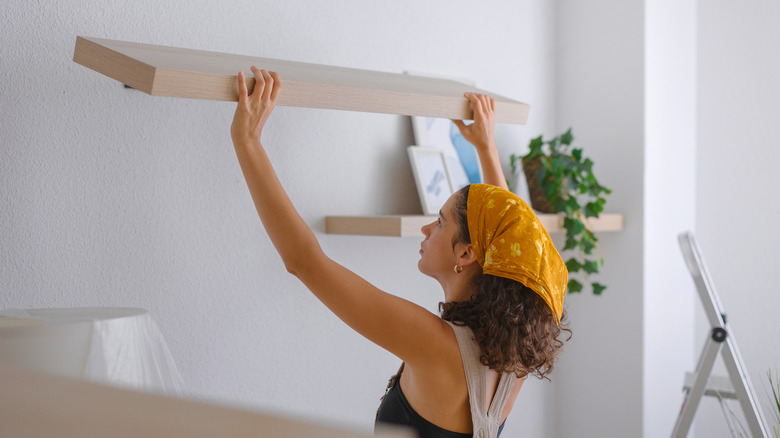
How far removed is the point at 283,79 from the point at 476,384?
2.09 ft

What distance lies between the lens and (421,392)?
4.08 feet

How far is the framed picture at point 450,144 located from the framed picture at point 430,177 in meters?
0.03

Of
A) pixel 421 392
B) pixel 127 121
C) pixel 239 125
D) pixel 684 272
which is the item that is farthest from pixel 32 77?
pixel 684 272

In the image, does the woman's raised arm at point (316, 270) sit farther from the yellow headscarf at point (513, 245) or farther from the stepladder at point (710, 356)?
the stepladder at point (710, 356)

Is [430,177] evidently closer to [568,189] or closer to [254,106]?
[568,189]

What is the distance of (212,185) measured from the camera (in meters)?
1.71

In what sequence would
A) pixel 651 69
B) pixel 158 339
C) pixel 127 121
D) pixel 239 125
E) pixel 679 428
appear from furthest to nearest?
pixel 651 69 → pixel 679 428 → pixel 127 121 → pixel 239 125 → pixel 158 339

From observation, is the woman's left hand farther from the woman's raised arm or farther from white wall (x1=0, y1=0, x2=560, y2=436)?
white wall (x1=0, y1=0, x2=560, y2=436)

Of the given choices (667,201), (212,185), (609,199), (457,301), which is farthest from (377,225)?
(667,201)

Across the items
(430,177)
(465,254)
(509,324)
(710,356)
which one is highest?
(430,177)

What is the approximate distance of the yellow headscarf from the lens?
1215 millimetres

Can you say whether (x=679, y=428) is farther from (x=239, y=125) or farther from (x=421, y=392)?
(x=239, y=125)

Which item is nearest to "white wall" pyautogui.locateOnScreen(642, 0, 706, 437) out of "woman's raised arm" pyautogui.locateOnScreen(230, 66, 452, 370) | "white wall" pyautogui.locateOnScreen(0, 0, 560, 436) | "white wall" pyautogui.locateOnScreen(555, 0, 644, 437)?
"white wall" pyautogui.locateOnScreen(555, 0, 644, 437)

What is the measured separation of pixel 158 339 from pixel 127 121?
29.4 inches
